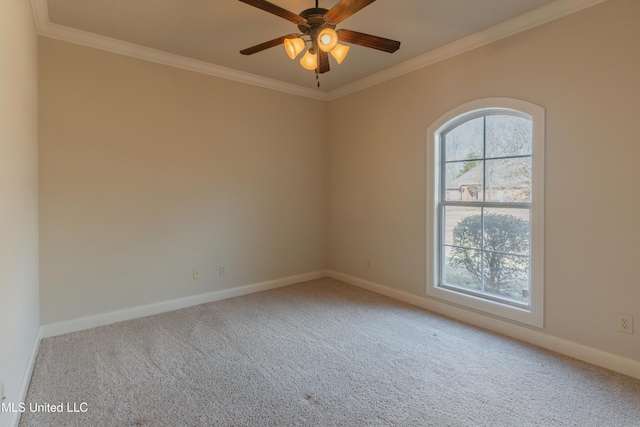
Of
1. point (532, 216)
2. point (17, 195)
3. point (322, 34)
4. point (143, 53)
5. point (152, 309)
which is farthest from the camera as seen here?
point (152, 309)

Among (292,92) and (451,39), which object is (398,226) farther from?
(292,92)

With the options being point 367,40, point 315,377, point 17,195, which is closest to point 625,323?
point 315,377

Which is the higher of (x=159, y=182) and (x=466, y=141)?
(x=466, y=141)

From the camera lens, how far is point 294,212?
14.8 ft

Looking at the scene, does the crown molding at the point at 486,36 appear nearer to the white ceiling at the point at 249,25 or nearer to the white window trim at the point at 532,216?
the white ceiling at the point at 249,25

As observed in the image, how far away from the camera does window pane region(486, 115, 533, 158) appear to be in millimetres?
2805

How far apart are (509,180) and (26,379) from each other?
395cm

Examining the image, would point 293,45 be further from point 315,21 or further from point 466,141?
point 466,141

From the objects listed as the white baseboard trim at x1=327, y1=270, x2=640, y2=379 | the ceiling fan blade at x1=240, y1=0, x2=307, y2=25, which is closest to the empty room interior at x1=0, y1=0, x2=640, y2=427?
the white baseboard trim at x1=327, y1=270, x2=640, y2=379

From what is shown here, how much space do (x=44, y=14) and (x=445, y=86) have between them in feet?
11.7

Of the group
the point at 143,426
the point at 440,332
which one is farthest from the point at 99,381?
the point at 440,332

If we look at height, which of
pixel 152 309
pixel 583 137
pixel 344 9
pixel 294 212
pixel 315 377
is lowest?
pixel 315 377

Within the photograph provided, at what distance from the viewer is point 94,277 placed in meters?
3.07

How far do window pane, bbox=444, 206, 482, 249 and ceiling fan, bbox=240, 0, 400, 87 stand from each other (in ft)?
5.86
